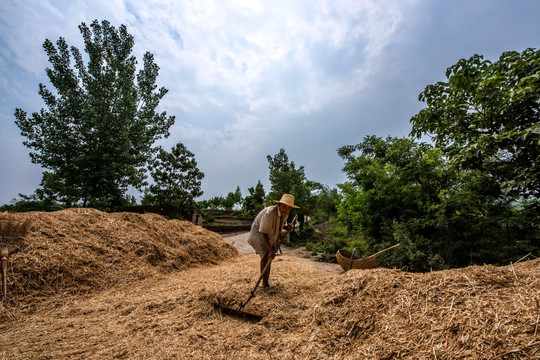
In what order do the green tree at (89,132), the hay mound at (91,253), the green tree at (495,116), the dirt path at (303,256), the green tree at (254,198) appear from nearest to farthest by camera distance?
the green tree at (495,116) → the hay mound at (91,253) → the dirt path at (303,256) → the green tree at (89,132) → the green tree at (254,198)

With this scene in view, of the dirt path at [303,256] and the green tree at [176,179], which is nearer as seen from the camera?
the dirt path at [303,256]

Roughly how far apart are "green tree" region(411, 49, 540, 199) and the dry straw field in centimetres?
135

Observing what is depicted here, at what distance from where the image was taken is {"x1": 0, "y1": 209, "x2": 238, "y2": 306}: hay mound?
11.4 feet

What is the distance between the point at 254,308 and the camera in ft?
9.35

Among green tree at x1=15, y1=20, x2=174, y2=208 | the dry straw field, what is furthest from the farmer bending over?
green tree at x1=15, y1=20, x2=174, y2=208

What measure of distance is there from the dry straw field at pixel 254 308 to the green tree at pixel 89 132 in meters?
6.58

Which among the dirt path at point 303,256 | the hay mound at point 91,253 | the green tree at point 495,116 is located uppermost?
the green tree at point 495,116

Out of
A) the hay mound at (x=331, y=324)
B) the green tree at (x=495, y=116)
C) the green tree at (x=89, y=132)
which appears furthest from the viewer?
the green tree at (x=89, y=132)

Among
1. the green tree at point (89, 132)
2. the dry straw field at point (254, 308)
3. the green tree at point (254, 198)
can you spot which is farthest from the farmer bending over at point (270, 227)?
the green tree at point (254, 198)

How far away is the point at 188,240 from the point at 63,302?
11.8 ft

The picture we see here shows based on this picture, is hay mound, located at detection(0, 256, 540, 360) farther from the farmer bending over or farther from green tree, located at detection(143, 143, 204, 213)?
green tree, located at detection(143, 143, 204, 213)

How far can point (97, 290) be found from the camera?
3.75 m

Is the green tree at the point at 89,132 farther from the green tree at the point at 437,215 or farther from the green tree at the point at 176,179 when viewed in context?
the green tree at the point at 437,215

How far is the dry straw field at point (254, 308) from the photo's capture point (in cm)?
154
